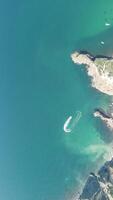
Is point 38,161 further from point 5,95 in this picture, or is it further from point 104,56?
point 104,56

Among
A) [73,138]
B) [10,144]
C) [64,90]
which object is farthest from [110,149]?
[10,144]

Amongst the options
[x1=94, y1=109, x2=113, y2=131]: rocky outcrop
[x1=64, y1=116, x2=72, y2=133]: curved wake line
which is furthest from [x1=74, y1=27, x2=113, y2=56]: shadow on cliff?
[x1=64, y1=116, x2=72, y2=133]: curved wake line

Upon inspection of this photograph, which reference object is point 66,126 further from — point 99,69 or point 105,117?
point 99,69

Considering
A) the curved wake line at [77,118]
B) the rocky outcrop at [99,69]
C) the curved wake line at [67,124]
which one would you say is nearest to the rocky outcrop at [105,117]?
the curved wake line at [77,118]

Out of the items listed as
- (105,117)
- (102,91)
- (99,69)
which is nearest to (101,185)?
(105,117)

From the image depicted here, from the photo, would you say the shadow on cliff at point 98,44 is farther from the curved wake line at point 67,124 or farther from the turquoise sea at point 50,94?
the curved wake line at point 67,124

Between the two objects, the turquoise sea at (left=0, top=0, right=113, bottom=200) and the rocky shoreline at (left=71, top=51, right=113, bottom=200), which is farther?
the turquoise sea at (left=0, top=0, right=113, bottom=200)

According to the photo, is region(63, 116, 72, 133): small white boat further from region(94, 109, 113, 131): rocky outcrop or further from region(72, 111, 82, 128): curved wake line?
region(94, 109, 113, 131): rocky outcrop
